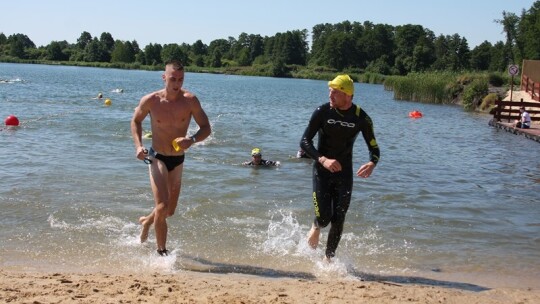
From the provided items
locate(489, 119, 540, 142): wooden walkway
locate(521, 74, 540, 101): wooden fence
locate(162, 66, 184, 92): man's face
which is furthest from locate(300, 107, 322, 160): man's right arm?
locate(521, 74, 540, 101): wooden fence

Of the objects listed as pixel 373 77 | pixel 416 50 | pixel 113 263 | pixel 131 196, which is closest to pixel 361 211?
pixel 131 196

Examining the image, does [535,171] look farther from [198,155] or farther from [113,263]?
[113,263]

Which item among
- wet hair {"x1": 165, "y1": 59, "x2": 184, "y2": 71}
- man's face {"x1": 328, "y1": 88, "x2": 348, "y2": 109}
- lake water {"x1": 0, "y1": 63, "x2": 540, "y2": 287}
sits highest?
wet hair {"x1": 165, "y1": 59, "x2": 184, "y2": 71}

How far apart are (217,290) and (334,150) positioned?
193 centimetres

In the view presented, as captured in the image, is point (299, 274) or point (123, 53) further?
point (123, 53)

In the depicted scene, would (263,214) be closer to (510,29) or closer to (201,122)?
(201,122)

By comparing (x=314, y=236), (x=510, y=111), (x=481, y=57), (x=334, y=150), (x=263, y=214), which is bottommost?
(x=263, y=214)

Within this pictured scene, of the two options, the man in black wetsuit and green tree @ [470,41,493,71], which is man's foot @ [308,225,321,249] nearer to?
the man in black wetsuit

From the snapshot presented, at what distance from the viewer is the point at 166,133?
257 inches

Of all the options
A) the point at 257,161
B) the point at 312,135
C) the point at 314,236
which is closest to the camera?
the point at 312,135

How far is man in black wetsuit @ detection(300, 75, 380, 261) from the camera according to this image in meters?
6.14

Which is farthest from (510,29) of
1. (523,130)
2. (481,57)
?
(523,130)

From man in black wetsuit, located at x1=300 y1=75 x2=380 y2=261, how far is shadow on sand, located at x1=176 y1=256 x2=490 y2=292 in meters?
0.56

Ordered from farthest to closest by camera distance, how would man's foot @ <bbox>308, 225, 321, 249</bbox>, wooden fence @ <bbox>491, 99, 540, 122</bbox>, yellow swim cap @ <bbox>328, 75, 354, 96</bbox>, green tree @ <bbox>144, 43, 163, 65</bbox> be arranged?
green tree @ <bbox>144, 43, 163, 65</bbox> → wooden fence @ <bbox>491, 99, 540, 122</bbox> → man's foot @ <bbox>308, 225, 321, 249</bbox> → yellow swim cap @ <bbox>328, 75, 354, 96</bbox>
